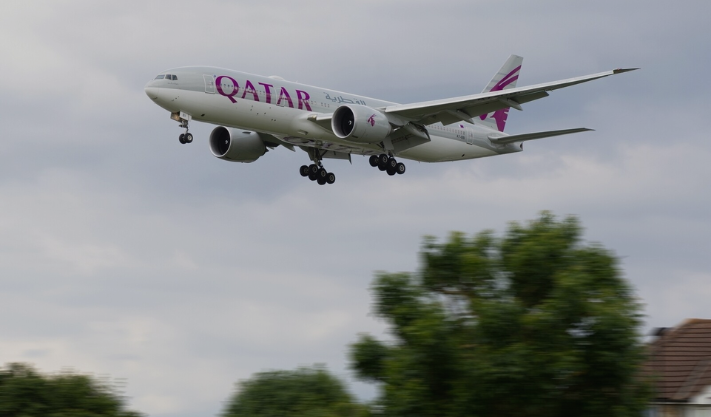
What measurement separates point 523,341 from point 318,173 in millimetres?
22832

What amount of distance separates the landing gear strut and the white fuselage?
178 cm

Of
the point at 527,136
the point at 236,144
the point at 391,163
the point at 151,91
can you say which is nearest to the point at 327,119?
the point at 391,163

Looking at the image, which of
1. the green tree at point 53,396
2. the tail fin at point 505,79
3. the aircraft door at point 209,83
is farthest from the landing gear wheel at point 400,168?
the green tree at point 53,396

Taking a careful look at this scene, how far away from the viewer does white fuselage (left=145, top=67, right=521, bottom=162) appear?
3312 centimetres

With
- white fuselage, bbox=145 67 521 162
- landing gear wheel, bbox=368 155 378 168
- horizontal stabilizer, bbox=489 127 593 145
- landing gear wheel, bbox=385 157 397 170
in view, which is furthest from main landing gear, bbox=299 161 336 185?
horizontal stabilizer, bbox=489 127 593 145

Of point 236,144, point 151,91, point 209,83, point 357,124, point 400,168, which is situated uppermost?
point 236,144

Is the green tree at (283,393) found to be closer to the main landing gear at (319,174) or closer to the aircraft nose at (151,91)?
the main landing gear at (319,174)

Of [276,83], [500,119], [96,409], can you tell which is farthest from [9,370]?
[500,119]

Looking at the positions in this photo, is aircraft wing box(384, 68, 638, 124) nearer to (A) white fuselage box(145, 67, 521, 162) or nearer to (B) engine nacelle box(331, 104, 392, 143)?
(B) engine nacelle box(331, 104, 392, 143)

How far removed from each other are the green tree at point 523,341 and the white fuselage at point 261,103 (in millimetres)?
14454

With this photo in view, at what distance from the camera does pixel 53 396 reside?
2802 centimetres

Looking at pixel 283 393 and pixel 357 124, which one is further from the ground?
pixel 357 124

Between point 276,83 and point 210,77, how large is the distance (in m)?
2.93

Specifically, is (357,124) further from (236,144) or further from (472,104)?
(236,144)
